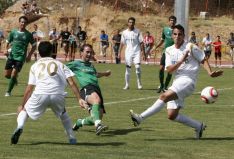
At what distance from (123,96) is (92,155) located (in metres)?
10.2

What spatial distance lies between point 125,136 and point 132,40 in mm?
11019

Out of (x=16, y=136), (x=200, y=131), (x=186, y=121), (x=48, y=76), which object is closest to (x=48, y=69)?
(x=48, y=76)

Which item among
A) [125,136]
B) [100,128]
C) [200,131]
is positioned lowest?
[125,136]

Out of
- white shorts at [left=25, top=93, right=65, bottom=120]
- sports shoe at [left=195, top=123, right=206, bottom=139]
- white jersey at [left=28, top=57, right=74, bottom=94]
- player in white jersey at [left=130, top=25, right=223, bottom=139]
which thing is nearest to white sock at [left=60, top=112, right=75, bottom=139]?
white shorts at [left=25, top=93, right=65, bottom=120]

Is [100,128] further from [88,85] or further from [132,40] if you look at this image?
[132,40]

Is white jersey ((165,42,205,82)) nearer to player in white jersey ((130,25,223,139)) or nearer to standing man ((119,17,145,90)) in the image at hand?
player in white jersey ((130,25,223,139))

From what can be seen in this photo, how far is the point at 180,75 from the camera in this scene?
1261cm

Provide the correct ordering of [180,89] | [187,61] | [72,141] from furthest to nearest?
[187,61]
[180,89]
[72,141]

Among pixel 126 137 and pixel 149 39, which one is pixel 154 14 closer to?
pixel 149 39

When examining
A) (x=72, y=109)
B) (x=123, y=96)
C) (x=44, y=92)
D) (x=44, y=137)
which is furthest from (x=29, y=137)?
(x=123, y=96)

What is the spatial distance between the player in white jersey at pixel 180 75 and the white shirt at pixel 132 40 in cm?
1089

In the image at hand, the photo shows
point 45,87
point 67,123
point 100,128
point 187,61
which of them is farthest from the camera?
point 187,61

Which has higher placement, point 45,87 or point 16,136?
point 45,87

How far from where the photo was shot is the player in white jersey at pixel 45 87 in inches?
→ 441
